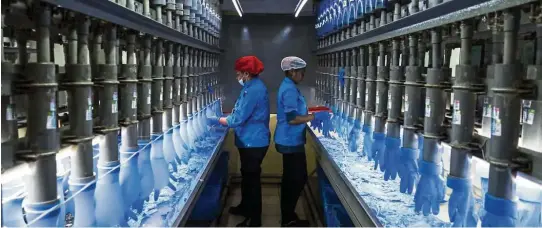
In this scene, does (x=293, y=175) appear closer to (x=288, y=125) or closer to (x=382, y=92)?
(x=288, y=125)

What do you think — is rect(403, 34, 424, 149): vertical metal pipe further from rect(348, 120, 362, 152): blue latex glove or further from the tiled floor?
the tiled floor

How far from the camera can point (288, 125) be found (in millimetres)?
4043

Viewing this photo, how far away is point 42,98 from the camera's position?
1957 millimetres

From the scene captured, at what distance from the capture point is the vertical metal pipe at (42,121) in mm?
1938

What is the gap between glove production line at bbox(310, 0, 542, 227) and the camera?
78.2 inches

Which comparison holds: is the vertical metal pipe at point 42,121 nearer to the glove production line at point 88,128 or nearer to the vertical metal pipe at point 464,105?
the glove production line at point 88,128

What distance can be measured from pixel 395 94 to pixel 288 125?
92 cm

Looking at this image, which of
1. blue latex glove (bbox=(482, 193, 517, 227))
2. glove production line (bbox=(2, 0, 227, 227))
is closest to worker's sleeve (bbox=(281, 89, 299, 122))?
glove production line (bbox=(2, 0, 227, 227))

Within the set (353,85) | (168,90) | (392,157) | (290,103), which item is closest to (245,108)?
(290,103)

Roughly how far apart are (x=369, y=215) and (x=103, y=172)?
1.46 m

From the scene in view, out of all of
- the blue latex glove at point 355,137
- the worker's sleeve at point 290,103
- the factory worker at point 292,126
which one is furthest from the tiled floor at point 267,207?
the worker's sleeve at point 290,103

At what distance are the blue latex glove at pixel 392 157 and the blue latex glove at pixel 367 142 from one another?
4.7 inches

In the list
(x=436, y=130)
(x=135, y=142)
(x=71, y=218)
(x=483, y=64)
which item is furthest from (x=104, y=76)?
(x=483, y=64)

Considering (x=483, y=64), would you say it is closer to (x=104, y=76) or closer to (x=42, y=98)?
(x=104, y=76)
